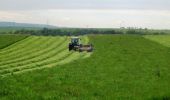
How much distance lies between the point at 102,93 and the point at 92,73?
768 cm

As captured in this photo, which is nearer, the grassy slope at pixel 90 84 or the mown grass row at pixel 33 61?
the grassy slope at pixel 90 84

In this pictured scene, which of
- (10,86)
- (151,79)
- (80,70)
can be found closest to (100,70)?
(80,70)

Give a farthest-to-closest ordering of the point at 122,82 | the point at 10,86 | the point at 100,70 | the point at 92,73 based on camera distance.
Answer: the point at 100,70 → the point at 92,73 → the point at 122,82 → the point at 10,86

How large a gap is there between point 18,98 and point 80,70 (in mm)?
11499

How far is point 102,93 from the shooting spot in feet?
59.7

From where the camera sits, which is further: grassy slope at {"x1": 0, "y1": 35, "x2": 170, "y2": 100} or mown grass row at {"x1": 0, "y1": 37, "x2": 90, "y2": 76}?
mown grass row at {"x1": 0, "y1": 37, "x2": 90, "y2": 76}

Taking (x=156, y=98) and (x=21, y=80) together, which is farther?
(x=21, y=80)

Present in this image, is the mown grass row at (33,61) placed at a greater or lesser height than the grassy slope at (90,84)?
lesser

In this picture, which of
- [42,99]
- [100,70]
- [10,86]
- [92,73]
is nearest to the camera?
[42,99]

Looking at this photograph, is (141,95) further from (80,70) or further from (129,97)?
(80,70)

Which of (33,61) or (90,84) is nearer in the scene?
(90,84)

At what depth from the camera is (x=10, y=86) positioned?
19.6 meters

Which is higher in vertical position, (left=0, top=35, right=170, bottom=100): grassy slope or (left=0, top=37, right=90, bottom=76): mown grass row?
(left=0, top=35, right=170, bottom=100): grassy slope

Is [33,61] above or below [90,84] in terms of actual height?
below
